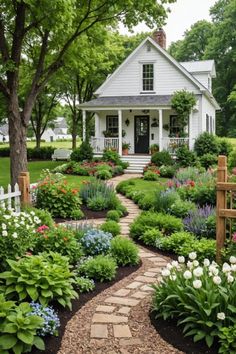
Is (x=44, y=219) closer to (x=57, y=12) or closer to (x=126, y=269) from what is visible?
(x=126, y=269)

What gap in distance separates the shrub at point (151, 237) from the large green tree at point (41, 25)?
5.57m

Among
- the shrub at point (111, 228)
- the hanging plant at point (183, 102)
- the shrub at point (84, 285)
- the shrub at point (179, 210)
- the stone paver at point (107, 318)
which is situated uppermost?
the hanging plant at point (183, 102)

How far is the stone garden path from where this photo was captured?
3678 mm

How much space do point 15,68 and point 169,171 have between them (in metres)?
8.91

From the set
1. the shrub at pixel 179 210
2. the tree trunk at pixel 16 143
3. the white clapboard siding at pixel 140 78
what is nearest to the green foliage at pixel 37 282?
the shrub at pixel 179 210

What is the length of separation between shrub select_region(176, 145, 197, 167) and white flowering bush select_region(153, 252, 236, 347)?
1563 cm

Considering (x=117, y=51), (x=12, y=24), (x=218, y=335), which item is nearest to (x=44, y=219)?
(x=218, y=335)

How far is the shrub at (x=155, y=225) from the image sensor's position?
7.44 metres

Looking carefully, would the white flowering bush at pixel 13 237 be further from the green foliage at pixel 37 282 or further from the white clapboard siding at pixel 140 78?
the white clapboard siding at pixel 140 78

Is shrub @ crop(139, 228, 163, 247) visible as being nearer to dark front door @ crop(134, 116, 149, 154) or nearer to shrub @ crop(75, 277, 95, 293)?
shrub @ crop(75, 277, 95, 293)

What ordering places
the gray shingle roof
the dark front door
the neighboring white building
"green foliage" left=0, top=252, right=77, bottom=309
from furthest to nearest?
the neighboring white building
the dark front door
the gray shingle roof
"green foliage" left=0, top=252, right=77, bottom=309

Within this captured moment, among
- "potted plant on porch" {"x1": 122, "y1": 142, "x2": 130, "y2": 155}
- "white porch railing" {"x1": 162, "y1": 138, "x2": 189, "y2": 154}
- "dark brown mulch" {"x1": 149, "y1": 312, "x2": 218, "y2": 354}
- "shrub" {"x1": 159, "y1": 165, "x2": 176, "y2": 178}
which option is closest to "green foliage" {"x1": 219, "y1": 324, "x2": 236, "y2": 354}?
"dark brown mulch" {"x1": 149, "y1": 312, "x2": 218, "y2": 354}

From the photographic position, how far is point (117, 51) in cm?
2744

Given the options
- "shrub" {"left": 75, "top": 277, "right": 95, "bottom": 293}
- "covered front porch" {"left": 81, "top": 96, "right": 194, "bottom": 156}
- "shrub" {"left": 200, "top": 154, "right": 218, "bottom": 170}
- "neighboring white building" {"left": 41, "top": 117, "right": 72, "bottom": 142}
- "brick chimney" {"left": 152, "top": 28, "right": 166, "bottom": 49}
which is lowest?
"shrub" {"left": 75, "top": 277, "right": 95, "bottom": 293}
